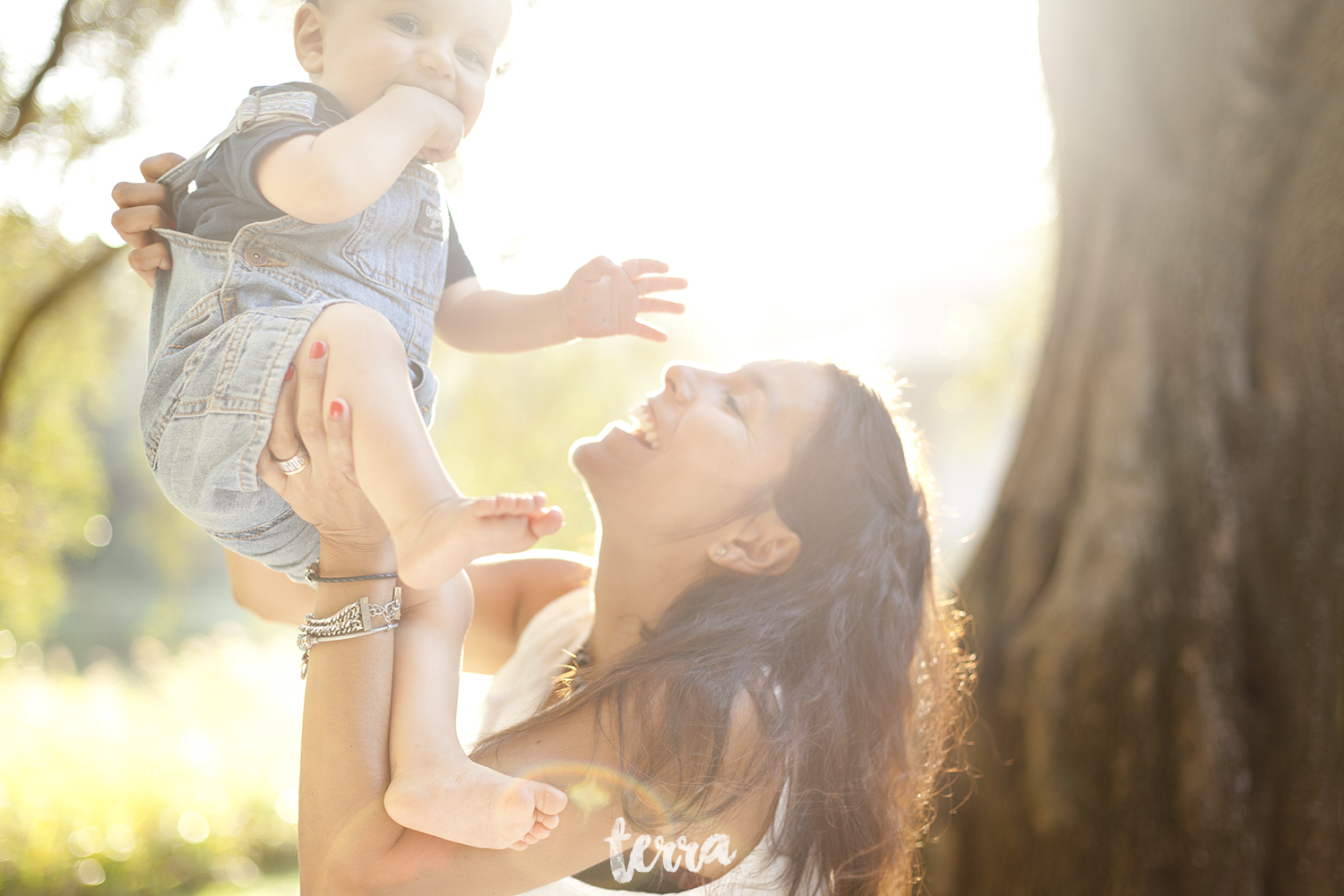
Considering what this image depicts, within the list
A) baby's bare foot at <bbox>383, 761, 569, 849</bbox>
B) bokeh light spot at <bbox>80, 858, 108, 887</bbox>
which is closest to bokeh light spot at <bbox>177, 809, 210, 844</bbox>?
bokeh light spot at <bbox>80, 858, 108, 887</bbox>

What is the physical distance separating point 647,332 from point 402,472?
739 millimetres

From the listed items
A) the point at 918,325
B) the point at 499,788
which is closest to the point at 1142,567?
the point at 499,788

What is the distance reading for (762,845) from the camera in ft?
5.83

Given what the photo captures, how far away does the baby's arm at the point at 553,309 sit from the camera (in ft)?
5.17

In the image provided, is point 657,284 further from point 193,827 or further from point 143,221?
point 193,827

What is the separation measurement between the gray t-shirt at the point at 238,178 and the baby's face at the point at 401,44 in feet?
0.15

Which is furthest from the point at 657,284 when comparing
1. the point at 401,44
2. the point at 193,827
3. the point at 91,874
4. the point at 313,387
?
the point at 193,827

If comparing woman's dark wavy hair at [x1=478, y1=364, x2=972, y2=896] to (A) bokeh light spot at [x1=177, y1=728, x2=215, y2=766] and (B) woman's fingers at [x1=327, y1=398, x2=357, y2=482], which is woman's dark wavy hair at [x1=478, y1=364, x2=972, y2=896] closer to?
(B) woman's fingers at [x1=327, y1=398, x2=357, y2=482]

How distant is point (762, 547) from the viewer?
1.97 meters

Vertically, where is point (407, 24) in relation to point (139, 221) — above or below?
above

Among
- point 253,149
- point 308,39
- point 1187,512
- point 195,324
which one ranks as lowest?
point 1187,512

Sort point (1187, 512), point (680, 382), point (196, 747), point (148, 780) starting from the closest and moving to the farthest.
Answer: point (680, 382), point (1187, 512), point (148, 780), point (196, 747)

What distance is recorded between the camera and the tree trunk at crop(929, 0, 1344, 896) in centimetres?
254

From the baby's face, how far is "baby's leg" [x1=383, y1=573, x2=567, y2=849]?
0.77 meters
